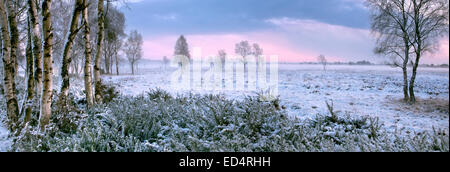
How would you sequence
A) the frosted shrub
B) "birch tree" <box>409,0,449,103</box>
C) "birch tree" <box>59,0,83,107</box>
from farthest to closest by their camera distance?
"birch tree" <box>409,0,449,103</box>, "birch tree" <box>59,0,83,107</box>, the frosted shrub

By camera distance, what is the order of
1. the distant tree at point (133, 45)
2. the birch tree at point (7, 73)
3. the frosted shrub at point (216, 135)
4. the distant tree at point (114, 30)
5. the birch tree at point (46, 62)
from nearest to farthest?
the frosted shrub at point (216, 135), the birch tree at point (46, 62), the birch tree at point (7, 73), the distant tree at point (114, 30), the distant tree at point (133, 45)

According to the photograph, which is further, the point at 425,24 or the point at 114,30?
the point at 114,30

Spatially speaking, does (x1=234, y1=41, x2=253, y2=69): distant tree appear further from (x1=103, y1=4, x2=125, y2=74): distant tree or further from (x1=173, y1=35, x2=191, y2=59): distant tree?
(x1=103, y1=4, x2=125, y2=74): distant tree

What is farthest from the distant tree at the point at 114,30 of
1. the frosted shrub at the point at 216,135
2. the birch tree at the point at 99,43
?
the frosted shrub at the point at 216,135

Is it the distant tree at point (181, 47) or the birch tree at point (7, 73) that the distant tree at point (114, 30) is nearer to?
the distant tree at point (181, 47)

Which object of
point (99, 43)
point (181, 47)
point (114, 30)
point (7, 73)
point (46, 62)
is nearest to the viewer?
point (46, 62)

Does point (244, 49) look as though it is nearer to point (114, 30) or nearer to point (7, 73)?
point (114, 30)

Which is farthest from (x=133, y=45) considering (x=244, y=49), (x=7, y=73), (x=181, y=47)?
(x=7, y=73)

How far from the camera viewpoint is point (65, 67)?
5621 millimetres

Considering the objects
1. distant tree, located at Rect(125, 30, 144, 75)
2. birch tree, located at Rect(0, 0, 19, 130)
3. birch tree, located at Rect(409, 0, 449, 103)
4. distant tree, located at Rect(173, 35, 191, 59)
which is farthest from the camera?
distant tree, located at Rect(173, 35, 191, 59)

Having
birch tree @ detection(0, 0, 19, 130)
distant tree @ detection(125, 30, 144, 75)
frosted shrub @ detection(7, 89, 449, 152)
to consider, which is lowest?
frosted shrub @ detection(7, 89, 449, 152)

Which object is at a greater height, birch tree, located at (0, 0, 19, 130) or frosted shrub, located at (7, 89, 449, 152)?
birch tree, located at (0, 0, 19, 130)

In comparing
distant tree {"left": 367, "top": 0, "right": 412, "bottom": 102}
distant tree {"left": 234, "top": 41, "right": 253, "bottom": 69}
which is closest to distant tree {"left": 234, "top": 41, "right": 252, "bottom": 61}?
distant tree {"left": 234, "top": 41, "right": 253, "bottom": 69}
